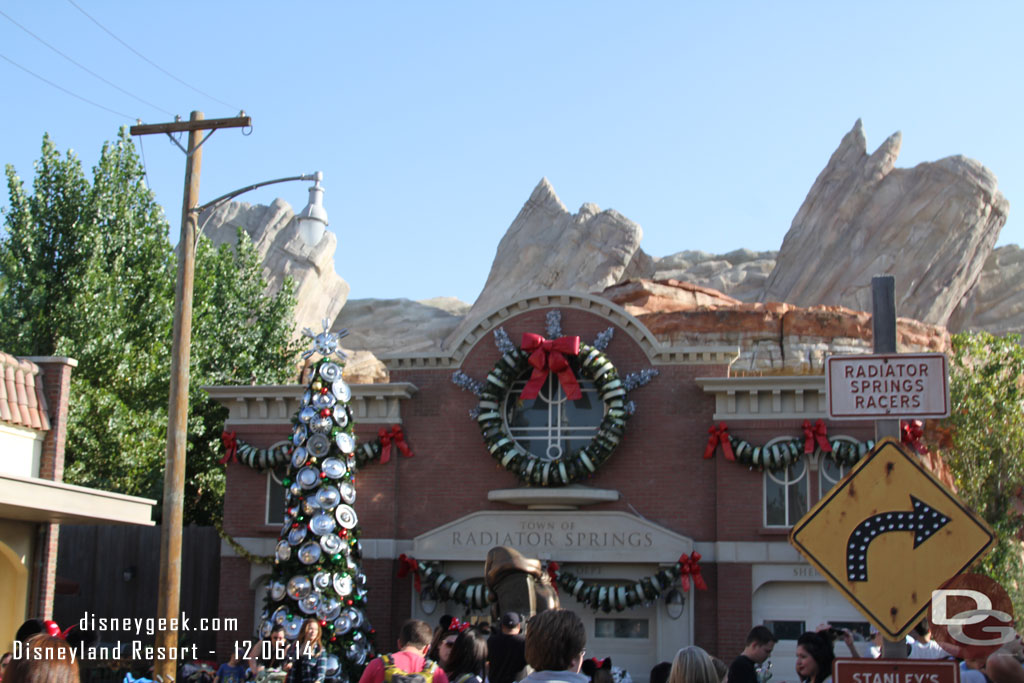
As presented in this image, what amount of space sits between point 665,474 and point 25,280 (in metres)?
16.1

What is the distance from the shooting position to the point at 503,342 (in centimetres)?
2188

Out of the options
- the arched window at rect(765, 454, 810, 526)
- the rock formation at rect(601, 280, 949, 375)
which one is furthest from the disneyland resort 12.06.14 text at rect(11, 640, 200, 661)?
the rock formation at rect(601, 280, 949, 375)

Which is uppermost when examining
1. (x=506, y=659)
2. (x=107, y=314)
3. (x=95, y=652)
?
(x=107, y=314)

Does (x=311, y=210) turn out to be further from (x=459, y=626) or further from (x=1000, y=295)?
(x=1000, y=295)

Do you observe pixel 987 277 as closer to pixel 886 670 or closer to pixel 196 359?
pixel 196 359

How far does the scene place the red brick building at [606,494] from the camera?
20188 mm

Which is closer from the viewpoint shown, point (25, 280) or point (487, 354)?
point (487, 354)

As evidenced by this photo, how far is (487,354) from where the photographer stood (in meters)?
22.2

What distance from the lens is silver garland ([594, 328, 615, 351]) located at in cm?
2144

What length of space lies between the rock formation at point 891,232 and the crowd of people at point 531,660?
4504 centimetres

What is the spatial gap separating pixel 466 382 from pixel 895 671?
17058 millimetres

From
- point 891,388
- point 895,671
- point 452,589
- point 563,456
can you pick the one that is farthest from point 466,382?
point 895,671

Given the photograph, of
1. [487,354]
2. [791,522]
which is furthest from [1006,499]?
[487,354]

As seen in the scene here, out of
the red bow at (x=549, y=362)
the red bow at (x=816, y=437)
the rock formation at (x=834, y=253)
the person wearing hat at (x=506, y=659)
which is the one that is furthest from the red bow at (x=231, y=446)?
the rock formation at (x=834, y=253)
